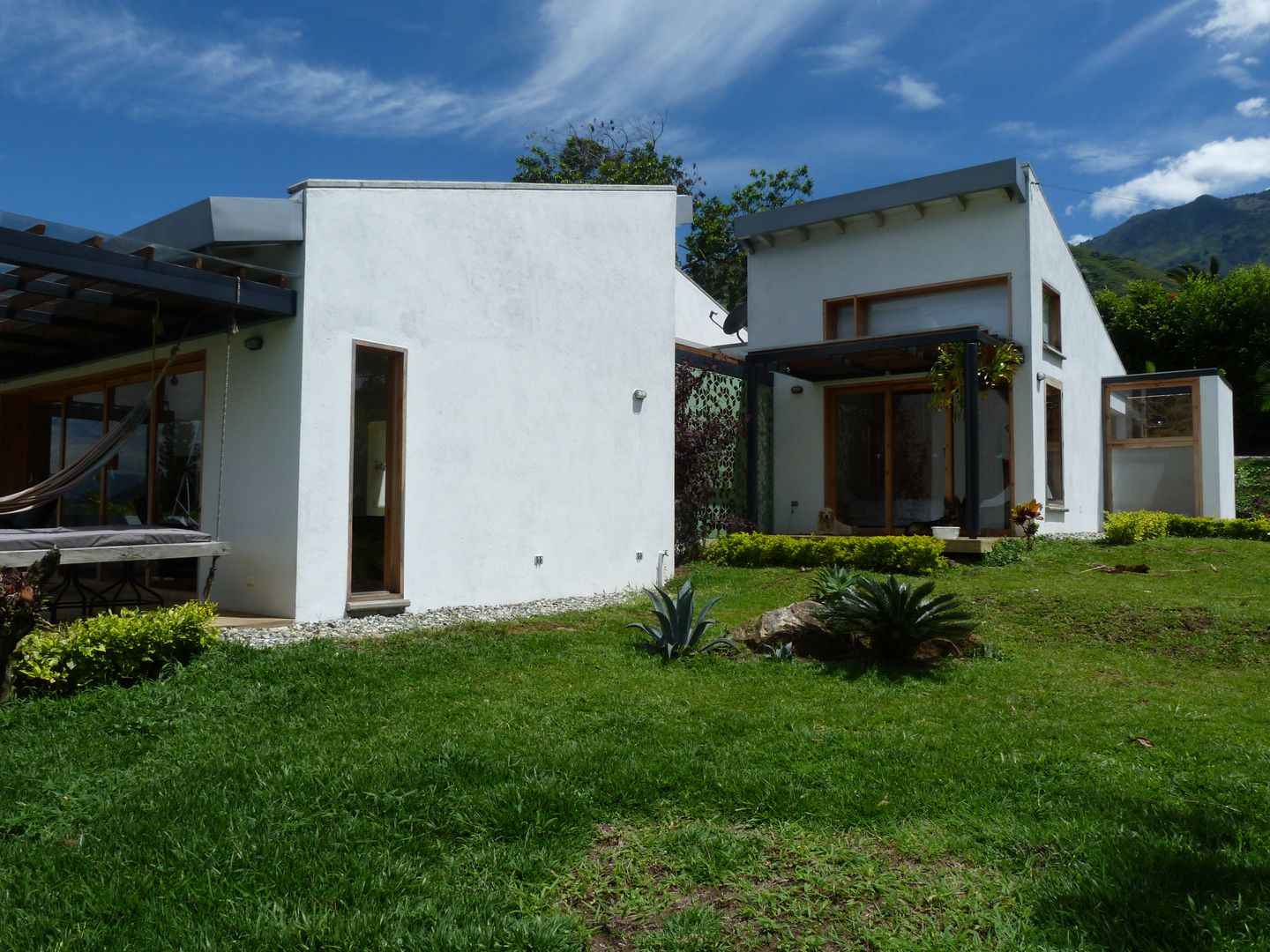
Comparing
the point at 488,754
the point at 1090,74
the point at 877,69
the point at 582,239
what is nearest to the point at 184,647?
the point at 488,754

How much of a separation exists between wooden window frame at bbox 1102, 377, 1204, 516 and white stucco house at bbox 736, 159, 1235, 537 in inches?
1.3

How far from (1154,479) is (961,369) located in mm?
6954

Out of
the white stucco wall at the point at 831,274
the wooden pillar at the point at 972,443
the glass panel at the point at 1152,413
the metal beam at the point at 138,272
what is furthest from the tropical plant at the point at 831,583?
the glass panel at the point at 1152,413

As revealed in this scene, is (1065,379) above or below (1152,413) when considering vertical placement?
above

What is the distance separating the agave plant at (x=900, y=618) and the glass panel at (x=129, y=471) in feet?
23.5

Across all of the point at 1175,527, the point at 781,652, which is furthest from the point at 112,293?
the point at 1175,527

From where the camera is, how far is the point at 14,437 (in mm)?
11422

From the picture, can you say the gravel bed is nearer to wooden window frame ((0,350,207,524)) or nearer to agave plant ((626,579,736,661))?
agave plant ((626,579,736,661))

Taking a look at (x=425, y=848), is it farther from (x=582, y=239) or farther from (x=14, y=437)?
(x=14, y=437)

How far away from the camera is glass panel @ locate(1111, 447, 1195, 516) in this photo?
17.2 meters

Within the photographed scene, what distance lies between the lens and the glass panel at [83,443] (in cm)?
1002

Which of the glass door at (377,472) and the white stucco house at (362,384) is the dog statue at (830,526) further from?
the glass door at (377,472)

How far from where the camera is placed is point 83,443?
34.4ft

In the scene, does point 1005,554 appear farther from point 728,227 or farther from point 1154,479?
point 728,227
